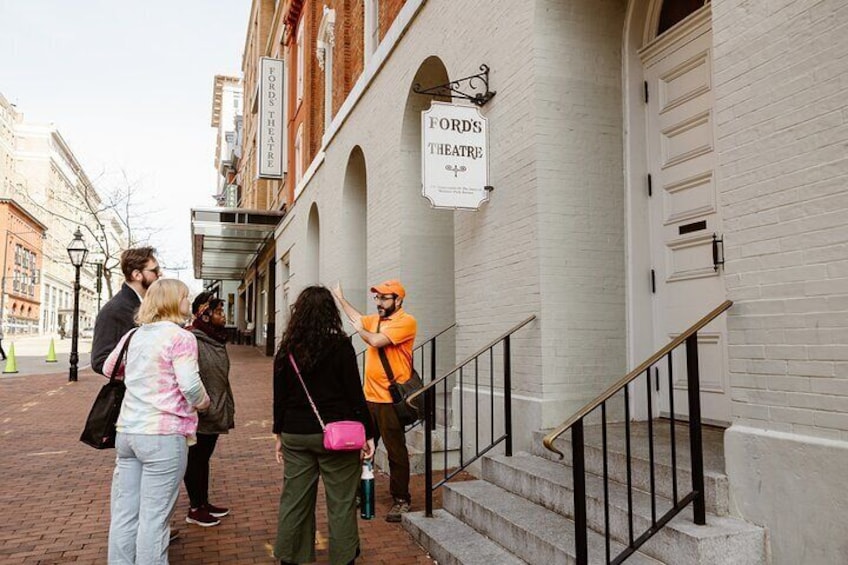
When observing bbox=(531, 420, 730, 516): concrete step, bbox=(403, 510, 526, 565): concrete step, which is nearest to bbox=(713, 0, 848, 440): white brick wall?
bbox=(531, 420, 730, 516): concrete step

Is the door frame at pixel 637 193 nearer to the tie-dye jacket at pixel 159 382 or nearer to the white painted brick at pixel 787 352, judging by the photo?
the white painted brick at pixel 787 352

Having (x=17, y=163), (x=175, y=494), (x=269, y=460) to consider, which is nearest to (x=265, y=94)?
(x=269, y=460)

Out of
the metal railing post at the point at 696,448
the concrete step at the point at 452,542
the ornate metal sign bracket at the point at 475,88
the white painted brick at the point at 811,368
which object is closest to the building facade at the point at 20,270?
the ornate metal sign bracket at the point at 475,88

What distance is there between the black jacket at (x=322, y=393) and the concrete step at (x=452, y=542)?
1.11 m

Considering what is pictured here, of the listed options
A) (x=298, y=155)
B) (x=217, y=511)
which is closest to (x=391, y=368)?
(x=217, y=511)

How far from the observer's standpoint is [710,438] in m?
4.63

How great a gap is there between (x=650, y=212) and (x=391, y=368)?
2.76m

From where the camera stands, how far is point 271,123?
2200cm

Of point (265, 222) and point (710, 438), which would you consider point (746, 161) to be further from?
point (265, 222)

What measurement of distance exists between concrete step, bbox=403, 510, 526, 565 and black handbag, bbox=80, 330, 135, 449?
2.23 m

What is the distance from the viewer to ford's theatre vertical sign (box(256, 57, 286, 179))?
72.0 feet

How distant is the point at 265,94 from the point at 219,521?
19481mm

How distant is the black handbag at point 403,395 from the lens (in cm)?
529

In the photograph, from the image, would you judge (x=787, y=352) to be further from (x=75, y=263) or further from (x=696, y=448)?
(x=75, y=263)
